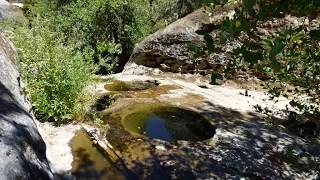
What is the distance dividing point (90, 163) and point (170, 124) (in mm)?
2766

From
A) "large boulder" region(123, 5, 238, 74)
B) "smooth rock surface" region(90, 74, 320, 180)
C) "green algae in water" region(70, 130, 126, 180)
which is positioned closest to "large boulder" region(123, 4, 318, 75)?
"large boulder" region(123, 5, 238, 74)

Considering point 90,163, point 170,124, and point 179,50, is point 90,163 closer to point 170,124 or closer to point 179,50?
point 170,124

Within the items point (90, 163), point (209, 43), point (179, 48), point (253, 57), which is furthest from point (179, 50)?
point (253, 57)

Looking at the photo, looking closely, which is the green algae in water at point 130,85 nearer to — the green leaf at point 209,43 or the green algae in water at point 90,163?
the green algae in water at point 90,163

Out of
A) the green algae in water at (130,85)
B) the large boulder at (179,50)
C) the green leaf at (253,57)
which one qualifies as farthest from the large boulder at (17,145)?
the large boulder at (179,50)

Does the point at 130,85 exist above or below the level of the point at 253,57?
below

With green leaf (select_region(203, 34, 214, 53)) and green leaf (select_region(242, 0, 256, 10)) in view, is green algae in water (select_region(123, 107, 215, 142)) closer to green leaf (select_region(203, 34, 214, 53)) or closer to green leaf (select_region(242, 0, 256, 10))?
green leaf (select_region(203, 34, 214, 53))

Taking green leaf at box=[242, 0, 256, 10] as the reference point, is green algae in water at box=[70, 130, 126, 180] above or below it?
below

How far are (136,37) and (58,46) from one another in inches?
402

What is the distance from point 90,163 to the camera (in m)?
4.14

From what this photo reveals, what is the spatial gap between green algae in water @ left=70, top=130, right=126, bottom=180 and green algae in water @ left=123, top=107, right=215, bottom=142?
1.15 m

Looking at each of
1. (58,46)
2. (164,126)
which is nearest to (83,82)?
(58,46)

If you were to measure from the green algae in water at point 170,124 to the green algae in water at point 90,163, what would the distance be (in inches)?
45.4

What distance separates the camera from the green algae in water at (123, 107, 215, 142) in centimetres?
593
